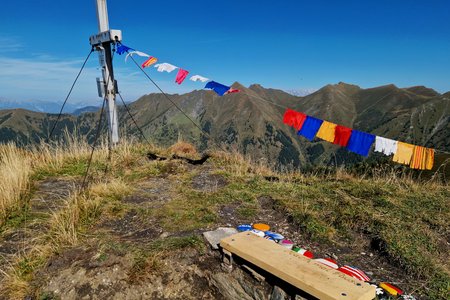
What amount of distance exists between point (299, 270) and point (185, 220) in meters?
2.70

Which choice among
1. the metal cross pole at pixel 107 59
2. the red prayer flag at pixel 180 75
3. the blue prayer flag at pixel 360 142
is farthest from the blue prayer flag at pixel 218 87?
the blue prayer flag at pixel 360 142

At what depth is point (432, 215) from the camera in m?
6.07

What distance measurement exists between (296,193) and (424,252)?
2853mm

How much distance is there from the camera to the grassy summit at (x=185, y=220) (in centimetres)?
417

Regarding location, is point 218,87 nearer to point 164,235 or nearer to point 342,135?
point 342,135

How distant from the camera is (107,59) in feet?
30.3

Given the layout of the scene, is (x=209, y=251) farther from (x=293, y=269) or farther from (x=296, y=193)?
(x=296, y=193)

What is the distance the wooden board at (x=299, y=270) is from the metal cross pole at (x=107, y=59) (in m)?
6.72

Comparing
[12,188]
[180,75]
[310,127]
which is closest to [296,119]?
[310,127]

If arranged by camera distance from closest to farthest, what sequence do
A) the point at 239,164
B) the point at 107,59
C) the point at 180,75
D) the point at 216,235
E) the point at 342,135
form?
1. the point at 216,235
2. the point at 342,135
3. the point at 107,59
4. the point at 239,164
5. the point at 180,75

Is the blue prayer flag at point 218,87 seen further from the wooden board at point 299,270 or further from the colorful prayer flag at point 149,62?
the wooden board at point 299,270

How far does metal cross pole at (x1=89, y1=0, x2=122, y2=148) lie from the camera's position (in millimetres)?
8758

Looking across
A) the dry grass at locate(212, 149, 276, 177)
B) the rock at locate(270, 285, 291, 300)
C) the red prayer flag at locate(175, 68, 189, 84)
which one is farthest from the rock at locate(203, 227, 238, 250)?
the red prayer flag at locate(175, 68, 189, 84)

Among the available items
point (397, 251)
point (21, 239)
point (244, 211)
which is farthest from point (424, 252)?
point (21, 239)
